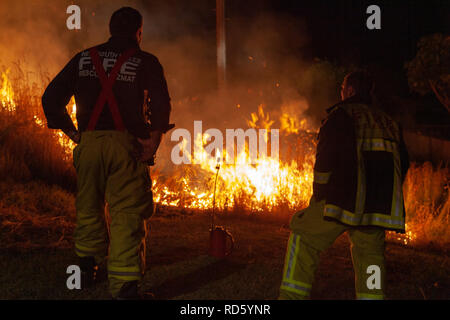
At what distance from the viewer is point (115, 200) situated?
123 inches

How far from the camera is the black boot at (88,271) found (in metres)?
3.37

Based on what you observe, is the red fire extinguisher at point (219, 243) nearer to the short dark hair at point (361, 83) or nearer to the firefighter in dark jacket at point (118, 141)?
the firefighter in dark jacket at point (118, 141)

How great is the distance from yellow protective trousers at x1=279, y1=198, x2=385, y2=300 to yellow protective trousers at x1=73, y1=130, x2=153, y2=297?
0.99 m

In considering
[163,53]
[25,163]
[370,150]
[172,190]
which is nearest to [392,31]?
[163,53]

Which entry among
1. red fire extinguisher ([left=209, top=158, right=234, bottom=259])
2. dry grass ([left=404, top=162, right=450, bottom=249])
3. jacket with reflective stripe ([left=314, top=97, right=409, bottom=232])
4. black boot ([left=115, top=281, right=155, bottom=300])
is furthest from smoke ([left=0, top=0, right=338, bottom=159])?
jacket with reflective stripe ([left=314, top=97, right=409, bottom=232])

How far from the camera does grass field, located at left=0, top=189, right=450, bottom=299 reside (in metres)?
3.49

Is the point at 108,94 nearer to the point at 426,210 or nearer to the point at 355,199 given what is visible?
the point at 355,199

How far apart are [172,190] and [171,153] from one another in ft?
5.95

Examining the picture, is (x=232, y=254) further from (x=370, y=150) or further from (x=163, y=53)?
(x=163, y=53)

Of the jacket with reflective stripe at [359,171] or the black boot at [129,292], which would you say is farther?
the black boot at [129,292]

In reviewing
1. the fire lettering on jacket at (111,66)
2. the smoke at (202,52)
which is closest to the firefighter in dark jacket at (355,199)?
the fire lettering on jacket at (111,66)

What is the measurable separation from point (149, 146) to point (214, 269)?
1.36 meters

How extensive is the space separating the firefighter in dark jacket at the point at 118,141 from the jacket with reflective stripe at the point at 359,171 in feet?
3.63

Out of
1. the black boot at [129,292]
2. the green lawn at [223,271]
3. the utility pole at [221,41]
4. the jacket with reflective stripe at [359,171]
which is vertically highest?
the utility pole at [221,41]
